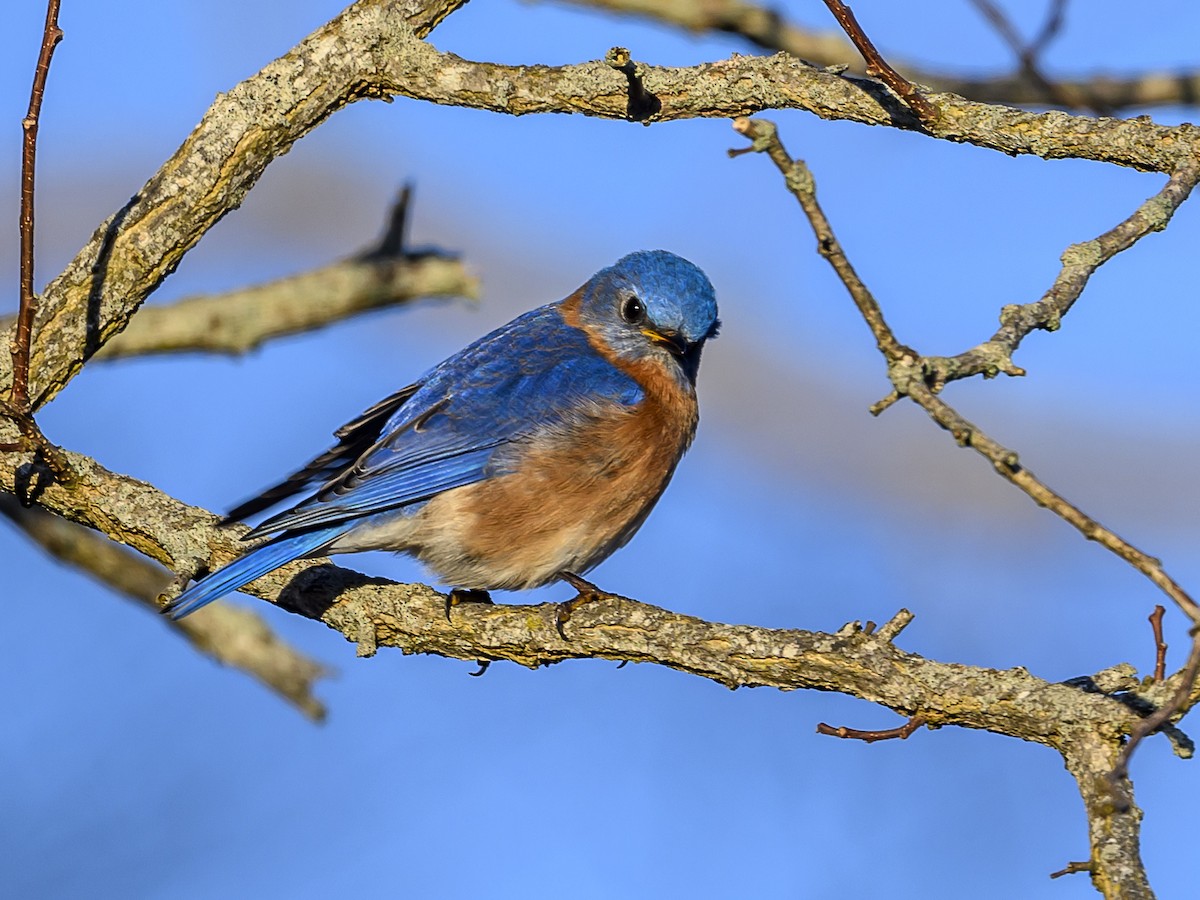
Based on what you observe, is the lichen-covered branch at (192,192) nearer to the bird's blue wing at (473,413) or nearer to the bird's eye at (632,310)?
the bird's blue wing at (473,413)

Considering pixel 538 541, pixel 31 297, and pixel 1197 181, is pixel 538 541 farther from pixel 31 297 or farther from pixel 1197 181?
pixel 1197 181

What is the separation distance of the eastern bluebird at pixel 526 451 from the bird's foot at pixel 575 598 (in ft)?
0.15

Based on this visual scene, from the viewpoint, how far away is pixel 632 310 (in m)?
5.28

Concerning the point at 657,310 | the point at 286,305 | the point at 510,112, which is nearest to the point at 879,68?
the point at 510,112

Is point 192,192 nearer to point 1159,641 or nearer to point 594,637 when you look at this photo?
point 594,637

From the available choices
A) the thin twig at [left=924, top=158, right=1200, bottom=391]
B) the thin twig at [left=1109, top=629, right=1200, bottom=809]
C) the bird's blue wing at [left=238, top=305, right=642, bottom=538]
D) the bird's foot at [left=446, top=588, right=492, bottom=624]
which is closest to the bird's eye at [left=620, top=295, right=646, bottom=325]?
the bird's blue wing at [left=238, top=305, right=642, bottom=538]

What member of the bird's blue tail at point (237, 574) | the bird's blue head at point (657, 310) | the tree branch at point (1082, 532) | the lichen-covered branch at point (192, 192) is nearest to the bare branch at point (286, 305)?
the bird's blue head at point (657, 310)

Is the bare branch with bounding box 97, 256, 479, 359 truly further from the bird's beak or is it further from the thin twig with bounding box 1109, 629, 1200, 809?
the thin twig with bounding box 1109, 629, 1200, 809

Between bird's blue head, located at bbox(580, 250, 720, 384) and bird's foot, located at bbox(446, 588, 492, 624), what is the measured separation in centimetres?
109

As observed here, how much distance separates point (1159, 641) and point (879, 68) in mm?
1492

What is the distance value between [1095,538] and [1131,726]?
823 mm

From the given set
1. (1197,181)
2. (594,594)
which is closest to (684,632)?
(594,594)

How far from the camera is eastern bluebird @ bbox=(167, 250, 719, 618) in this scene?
15.2 feet

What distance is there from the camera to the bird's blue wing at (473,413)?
458 cm
